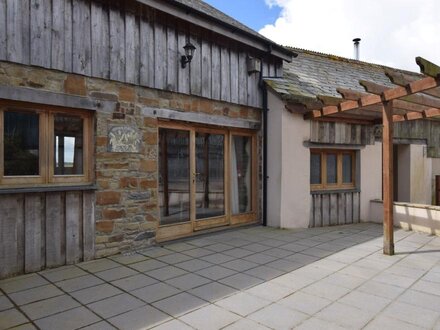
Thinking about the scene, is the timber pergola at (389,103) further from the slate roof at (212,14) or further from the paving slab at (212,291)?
the paving slab at (212,291)

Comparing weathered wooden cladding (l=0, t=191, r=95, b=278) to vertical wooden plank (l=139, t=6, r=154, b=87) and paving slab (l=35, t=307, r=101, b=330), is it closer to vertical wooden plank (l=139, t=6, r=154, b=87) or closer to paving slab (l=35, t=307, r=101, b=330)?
paving slab (l=35, t=307, r=101, b=330)

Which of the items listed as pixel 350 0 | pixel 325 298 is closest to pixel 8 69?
pixel 325 298

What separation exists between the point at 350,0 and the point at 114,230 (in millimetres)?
10021

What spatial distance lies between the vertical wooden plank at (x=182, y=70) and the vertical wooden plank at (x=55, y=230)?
2.64m

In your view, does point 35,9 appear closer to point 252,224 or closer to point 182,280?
point 182,280

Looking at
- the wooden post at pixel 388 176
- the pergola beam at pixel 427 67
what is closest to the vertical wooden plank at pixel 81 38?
the pergola beam at pixel 427 67

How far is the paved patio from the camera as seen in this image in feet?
9.08

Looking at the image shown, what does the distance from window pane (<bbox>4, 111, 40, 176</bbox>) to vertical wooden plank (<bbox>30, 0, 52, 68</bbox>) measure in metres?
0.72

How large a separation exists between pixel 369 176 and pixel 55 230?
692cm

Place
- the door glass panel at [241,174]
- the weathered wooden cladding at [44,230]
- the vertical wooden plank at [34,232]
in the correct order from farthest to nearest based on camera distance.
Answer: the door glass panel at [241,174]
the vertical wooden plank at [34,232]
the weathered wooden cladding at [44,230]

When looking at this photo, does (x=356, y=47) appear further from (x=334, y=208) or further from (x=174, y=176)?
(x=174, y=176)

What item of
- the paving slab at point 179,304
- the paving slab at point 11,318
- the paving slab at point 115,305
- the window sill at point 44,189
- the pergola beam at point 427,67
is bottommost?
the paving slab at point 179,304

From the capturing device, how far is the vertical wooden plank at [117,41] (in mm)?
4648

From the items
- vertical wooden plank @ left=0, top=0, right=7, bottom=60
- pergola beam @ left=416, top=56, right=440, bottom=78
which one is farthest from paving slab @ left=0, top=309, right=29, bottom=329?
pergola beam @ left=416, top=56, right=440, bottom=78
